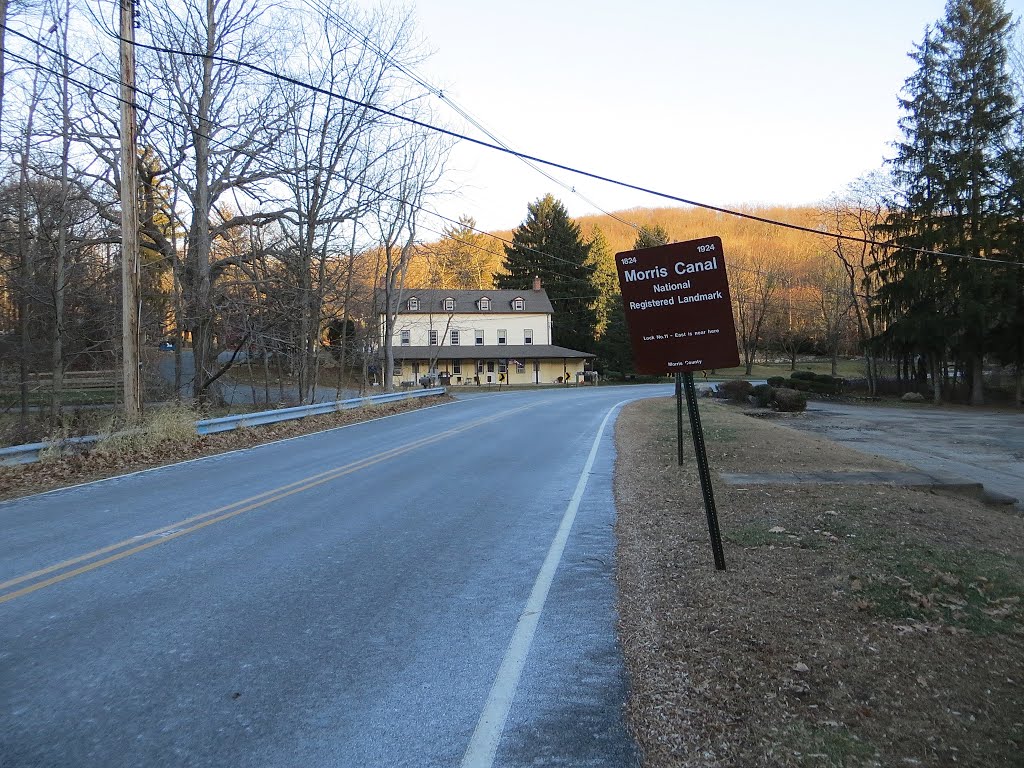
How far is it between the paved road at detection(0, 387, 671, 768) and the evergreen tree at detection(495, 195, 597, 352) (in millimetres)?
62408

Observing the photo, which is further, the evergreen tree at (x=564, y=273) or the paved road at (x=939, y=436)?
the evergreen tree at (x=564, y=273)

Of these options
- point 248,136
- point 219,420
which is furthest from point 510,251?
point 219,420

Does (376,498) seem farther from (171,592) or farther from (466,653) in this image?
(466,653)

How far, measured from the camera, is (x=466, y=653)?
14.2 ft

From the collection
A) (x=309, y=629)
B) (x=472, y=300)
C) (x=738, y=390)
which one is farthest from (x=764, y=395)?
(x=472, y=300)

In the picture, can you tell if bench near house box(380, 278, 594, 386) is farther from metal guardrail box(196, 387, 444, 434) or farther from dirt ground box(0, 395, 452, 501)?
dirt ground box(0, 395, 452, 501)

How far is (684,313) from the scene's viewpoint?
18.9ft

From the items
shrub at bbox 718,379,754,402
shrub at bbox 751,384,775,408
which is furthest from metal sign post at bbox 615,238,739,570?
shrub at bbox 718,379,754,402

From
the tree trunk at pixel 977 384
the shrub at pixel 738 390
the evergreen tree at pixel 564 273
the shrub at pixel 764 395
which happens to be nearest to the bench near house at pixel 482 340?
the evergreen tree at pixel 564 273

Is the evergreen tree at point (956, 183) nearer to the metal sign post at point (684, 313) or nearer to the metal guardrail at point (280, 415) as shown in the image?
the metal guardrail at point (280, 415)

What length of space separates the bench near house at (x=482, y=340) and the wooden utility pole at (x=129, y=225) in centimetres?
4548

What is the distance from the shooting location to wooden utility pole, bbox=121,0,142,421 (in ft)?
44.4

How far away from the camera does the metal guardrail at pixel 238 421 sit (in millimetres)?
A: 11789

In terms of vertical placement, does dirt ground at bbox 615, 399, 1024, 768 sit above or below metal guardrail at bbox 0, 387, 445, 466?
below
